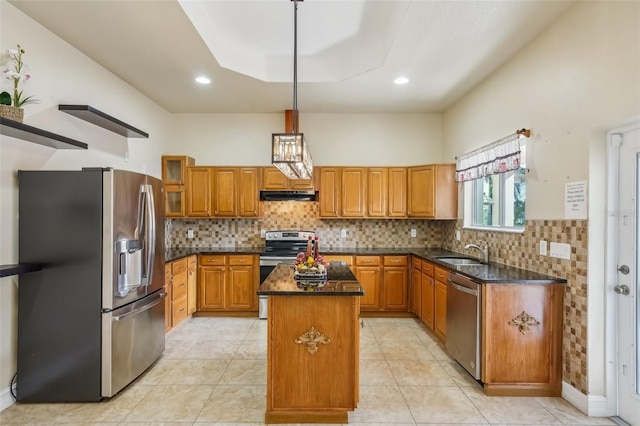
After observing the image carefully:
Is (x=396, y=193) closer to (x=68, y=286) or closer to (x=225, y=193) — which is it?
(x=225, y=193)

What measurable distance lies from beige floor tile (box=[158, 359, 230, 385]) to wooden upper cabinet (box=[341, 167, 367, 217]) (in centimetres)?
253

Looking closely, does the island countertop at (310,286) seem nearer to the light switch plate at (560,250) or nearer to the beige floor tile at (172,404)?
the beige floor tile at (172,404)

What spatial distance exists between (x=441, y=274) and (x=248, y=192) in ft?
9.21

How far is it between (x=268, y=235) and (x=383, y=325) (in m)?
2.04

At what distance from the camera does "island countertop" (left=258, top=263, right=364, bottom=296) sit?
207cm

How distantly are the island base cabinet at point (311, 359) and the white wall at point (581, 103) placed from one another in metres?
1.75

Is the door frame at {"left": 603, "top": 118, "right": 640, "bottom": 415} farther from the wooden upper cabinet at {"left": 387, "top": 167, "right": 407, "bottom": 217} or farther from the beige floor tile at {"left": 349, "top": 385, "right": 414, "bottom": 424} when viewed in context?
the wooden upper cabinet at {"left": 387, "top": 167, "right": 407, "bottom": 217}

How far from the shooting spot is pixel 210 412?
2.30 metres

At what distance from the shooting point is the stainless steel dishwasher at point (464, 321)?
257 centimetres

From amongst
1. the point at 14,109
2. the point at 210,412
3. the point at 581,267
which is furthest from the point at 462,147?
the point at 14,109

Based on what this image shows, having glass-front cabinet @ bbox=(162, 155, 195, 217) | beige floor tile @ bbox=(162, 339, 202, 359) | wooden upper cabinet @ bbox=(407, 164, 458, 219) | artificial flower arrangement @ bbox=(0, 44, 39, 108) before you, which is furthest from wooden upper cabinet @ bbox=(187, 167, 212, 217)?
wooden upper cabinet @ bbox=(407, 164, 458, 219)

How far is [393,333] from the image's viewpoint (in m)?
3.84

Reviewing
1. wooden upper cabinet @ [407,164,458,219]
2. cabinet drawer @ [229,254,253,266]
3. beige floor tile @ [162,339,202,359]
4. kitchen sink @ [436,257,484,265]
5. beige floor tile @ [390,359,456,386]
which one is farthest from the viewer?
cabinet drawer @ [229,254,253,266]

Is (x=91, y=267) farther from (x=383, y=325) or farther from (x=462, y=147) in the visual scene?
(x=462, y=147)
